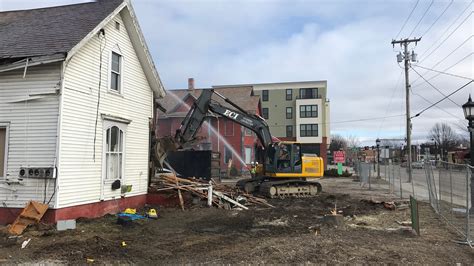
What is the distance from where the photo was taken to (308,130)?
68.1m

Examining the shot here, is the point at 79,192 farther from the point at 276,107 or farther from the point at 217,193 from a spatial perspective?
the point at 276,107

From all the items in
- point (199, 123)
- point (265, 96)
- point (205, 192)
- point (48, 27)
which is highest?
point (265, 96)

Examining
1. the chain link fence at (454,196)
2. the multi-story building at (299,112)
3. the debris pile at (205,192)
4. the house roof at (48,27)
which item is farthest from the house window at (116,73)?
the multi-story building at (299,112)

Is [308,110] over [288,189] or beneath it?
over

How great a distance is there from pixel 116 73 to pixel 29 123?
377cm

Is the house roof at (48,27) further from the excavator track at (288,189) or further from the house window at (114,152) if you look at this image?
the excavator track at (288,189)

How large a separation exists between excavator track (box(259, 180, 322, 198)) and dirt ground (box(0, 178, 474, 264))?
645 centimetres

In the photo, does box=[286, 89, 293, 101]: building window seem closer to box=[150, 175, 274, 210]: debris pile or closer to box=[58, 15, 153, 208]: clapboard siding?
box=[150, 175, 274, 210]: debris pile

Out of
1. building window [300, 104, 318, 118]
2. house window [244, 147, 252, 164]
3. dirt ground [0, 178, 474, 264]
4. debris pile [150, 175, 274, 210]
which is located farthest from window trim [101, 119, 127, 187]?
building window [300, 104, 318, 118]

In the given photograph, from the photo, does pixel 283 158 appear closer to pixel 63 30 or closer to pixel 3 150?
pixel 63 30

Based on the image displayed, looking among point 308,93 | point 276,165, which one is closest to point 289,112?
point 308,93

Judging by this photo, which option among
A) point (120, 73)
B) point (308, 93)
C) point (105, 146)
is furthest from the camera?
point (308, 93)

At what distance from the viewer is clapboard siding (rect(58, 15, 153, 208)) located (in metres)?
11.6

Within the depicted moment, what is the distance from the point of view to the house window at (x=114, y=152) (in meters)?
13.7
